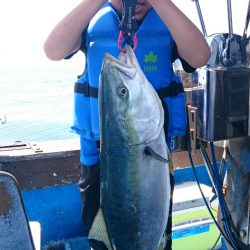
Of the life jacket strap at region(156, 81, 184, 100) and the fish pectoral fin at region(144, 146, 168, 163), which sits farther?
the life jacket strap at region(156, 81, 184, 100)

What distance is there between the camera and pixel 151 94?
Answer: 1.69 metres

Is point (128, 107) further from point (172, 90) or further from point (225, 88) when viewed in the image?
point (225, 88)

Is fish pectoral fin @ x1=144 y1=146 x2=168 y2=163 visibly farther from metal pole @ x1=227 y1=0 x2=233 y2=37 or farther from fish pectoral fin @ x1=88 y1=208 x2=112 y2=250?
metal pole @ x1=227 y1=0 x2=233 y2=37

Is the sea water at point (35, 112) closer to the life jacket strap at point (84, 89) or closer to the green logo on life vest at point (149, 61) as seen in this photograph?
the life jacket strap at point (84, 89)

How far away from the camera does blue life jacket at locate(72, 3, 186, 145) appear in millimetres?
2314

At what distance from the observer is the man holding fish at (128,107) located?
67.0 inches

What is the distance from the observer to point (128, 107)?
66.9 inches

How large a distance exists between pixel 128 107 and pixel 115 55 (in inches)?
26.6

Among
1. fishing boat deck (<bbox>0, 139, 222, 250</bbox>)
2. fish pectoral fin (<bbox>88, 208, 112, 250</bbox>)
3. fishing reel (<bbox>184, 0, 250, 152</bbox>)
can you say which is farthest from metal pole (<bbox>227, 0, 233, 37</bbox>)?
fishing boat deck (<bbox>0, 139, 222, 250</bbox>)

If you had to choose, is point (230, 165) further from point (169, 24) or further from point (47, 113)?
point (47, 113)

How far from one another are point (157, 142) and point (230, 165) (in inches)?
55.4

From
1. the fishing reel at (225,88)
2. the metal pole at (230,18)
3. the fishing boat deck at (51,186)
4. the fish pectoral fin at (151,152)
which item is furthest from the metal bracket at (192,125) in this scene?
the fishing boat deck at (51,186)

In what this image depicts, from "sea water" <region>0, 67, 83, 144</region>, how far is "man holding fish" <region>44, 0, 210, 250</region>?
149 inches

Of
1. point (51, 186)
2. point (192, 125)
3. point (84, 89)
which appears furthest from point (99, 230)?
point (51, 186)
